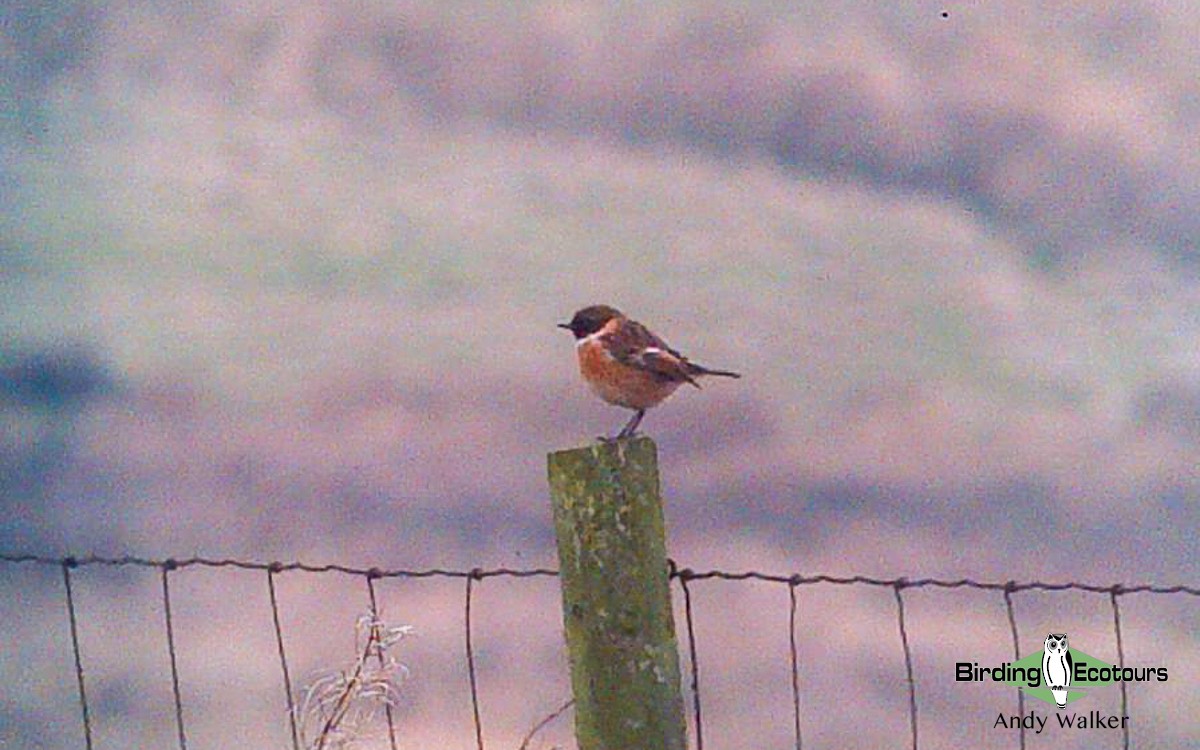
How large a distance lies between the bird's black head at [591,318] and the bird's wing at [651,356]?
20 centimetres

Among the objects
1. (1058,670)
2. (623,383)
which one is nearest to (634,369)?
(623,383)

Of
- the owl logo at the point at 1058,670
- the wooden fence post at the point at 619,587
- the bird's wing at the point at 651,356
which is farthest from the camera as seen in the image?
the bird's wing at the point at 651,356

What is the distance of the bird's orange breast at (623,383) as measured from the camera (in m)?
4.78

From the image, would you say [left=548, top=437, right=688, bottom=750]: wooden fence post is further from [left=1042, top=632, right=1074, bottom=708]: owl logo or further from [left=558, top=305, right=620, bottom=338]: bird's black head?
[left=558, top=305, right=620, bottom=338]: bird's black head

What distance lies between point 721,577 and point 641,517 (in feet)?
1.01

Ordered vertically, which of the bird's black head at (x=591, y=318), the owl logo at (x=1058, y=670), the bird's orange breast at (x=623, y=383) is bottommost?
the owl logo at (x=1058, y=670)

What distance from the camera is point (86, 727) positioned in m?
3.71

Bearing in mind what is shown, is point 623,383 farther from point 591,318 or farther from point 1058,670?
point 1058,670

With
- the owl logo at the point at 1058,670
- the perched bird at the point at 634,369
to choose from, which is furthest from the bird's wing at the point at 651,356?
the owl logo at the point at 1058,670

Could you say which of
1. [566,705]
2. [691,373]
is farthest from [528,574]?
[691,373]

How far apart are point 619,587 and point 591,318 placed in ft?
7.74

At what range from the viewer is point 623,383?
4.80 meters

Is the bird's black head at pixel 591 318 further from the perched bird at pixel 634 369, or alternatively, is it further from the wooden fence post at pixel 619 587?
the wooden fence post at pixel 619 587

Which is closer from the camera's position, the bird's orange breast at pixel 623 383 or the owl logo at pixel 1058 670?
the owl logo at pixel 1058 670
